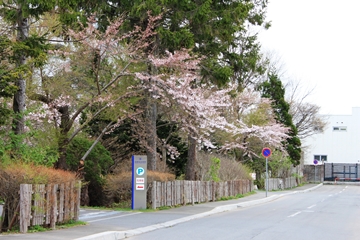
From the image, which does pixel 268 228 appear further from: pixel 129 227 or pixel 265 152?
pixel 265 152

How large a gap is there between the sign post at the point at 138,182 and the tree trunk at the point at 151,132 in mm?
3003

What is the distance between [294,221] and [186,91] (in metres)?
7.16

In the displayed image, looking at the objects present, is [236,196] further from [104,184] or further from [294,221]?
[294,221]

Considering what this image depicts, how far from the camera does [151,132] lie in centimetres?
2414

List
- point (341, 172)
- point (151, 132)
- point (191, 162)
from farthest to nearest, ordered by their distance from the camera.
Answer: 1. point (341, 172)
2. point (191, 162)
3. point (151, 132)

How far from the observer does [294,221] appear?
18.0 m

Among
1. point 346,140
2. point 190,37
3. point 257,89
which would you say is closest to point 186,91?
point 190,37

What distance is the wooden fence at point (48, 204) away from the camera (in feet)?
41.3

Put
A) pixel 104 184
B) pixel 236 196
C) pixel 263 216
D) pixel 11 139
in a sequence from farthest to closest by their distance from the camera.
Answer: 1. pixel 236 196
2. pixel 104 184
3. pixel 263 216
4. pixel 11 139

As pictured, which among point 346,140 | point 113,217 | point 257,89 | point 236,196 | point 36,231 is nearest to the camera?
point 36,231

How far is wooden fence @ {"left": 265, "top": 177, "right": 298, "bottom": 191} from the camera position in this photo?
1930 inches

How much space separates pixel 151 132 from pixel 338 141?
67.5 meters


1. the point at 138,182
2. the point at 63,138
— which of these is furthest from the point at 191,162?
the point at 63,138

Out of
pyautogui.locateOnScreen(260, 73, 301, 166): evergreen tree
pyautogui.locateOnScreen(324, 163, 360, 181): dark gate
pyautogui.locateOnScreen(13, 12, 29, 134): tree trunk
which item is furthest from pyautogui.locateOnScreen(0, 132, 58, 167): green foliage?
pyautogui.locateOnScreen(324, 163, 360, 181): dark gate
